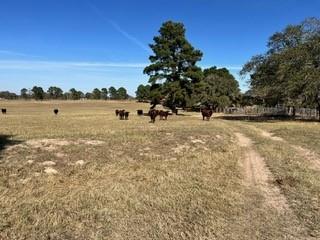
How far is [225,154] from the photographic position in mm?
16609

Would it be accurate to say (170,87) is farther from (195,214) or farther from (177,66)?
(195,214)

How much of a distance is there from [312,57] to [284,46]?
480cm

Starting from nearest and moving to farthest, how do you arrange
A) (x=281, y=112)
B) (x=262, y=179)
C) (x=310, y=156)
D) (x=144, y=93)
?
(x=262, y=179)
(x=310, y=156)
(x=144, y=93)
(x=281, y=112)

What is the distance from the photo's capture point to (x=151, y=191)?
10266 mm

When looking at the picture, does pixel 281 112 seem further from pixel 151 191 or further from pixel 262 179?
pixel 151 191

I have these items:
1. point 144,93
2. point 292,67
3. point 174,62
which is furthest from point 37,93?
point 292,67

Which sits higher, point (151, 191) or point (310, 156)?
point (310, 156)

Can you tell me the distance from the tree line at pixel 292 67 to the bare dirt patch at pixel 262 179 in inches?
885

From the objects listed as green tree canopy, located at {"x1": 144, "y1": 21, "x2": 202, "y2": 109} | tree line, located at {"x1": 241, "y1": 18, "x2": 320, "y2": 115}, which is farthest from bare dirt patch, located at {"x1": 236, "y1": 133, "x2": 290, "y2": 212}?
green tree canopy, located at {"x1": 144, "y1": 21, "x2": 202, "y2": 109}

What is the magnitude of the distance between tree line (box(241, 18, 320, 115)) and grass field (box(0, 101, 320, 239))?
2190 centimetres

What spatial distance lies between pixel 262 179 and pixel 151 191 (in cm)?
379

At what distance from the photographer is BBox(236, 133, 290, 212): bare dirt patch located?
945 cm

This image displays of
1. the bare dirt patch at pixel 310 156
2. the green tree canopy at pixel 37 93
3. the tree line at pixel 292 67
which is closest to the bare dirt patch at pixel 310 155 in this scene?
the bare dirt patch at pixel 310 156

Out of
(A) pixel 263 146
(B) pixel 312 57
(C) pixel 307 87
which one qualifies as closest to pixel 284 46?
(B) pixel 312 57
